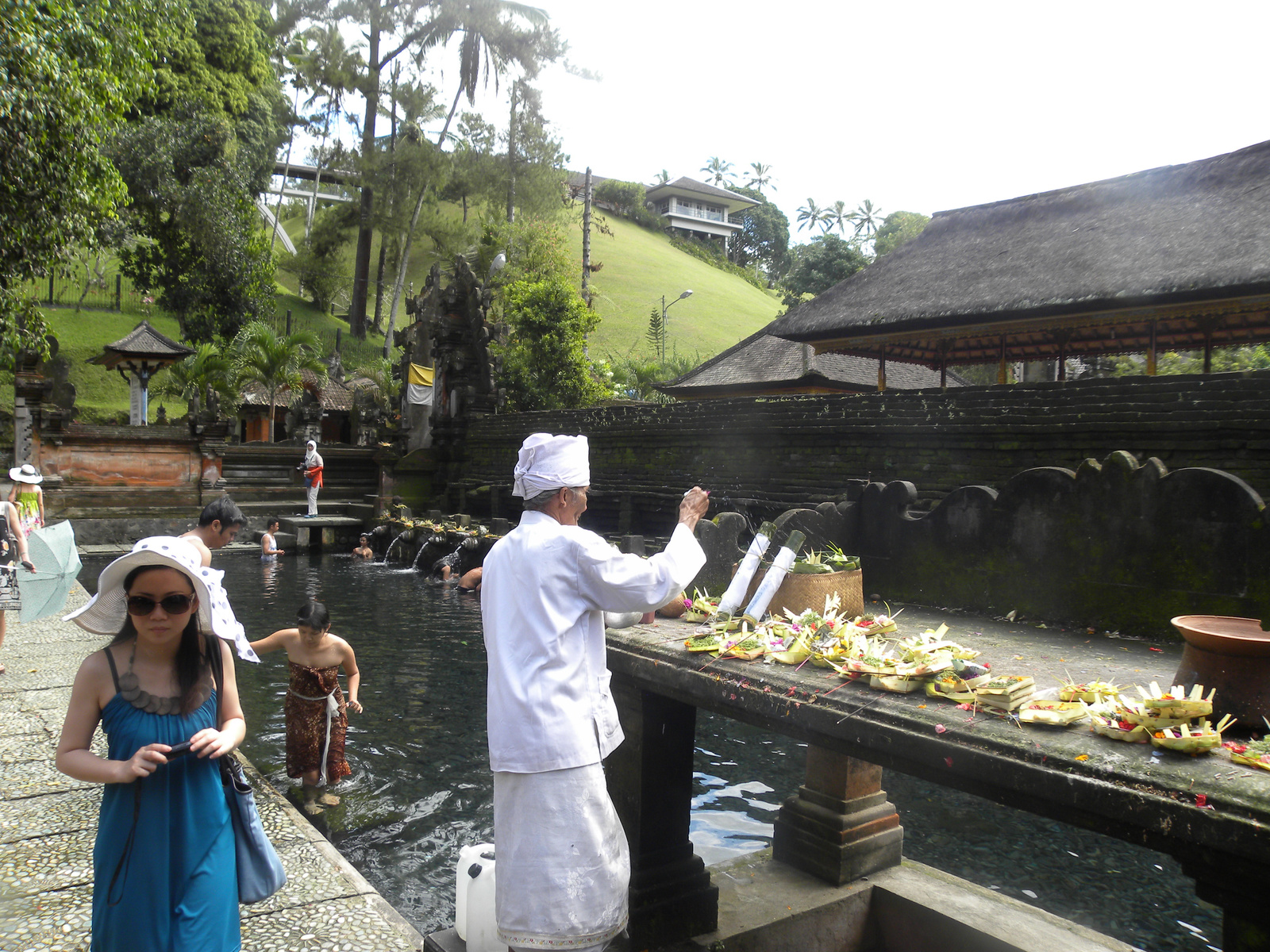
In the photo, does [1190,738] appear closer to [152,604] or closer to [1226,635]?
[1226,635]

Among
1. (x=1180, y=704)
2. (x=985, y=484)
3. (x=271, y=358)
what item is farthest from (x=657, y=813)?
(x=271, y=358)

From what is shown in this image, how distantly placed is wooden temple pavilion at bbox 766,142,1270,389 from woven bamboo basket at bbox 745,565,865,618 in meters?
10.3

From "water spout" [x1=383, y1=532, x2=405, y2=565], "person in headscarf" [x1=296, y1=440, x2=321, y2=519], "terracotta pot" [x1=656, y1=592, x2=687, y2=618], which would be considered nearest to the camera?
"terracotta pot" [x1=656, y1=592, x2=687, y2=618]

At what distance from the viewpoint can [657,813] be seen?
3359 mm

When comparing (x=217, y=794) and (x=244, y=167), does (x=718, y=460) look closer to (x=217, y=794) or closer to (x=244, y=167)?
(x=217, y=794)

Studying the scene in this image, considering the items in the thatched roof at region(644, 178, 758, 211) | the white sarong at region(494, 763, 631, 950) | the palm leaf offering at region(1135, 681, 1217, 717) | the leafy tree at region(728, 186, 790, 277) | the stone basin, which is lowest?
the white sarong at region(494, 763, 631, 950)

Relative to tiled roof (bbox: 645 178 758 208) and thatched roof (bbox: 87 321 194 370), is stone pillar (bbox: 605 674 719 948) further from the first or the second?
tiled roof (bbox: 645 178 758 208)

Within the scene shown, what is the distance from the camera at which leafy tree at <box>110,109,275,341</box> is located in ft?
104

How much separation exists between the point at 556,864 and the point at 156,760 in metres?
1.15

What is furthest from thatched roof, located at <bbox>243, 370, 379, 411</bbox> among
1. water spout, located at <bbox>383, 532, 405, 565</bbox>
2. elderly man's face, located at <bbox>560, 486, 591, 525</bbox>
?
elderly man's face, located at <bbox>560, 486, 591, 525</bbox>

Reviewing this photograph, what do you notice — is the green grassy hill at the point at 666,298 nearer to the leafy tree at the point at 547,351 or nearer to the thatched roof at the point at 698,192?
the thatched roof at the point at 698,192

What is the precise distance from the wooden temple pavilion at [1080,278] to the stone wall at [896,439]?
87.9 inches

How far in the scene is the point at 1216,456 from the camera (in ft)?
30.8

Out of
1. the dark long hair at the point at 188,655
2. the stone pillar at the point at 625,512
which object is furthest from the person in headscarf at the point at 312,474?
the dark long hair at the point at 188,655
